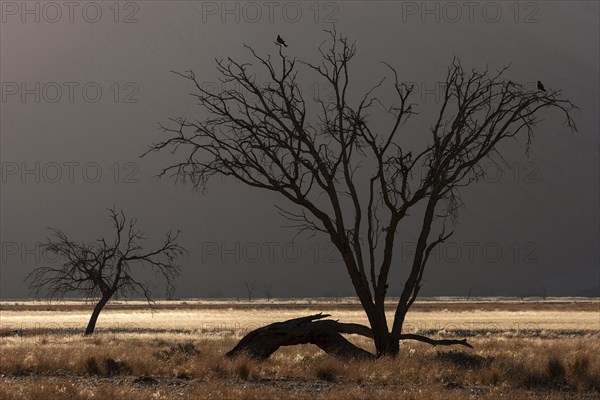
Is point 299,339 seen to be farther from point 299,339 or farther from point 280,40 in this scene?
point 280,40

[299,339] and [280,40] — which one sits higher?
[280,40]

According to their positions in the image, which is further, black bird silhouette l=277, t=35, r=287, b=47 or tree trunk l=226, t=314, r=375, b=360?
black bird silhouette l=277, t=35, r=287, b=47

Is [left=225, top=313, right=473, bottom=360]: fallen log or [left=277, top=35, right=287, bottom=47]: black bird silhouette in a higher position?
[left=277, top=35, right=287, bottom=47]: black bird silhouette

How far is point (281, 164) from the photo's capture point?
22.5 metres

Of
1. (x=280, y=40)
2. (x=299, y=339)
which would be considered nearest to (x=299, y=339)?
(x=299, y=339)

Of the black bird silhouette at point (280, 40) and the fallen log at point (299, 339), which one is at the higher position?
the black bird silhouette at point (280, 40)

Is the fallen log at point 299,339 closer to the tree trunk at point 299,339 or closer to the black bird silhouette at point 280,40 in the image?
the tree trunk at point 299,339

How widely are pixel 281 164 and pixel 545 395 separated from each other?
347 inches

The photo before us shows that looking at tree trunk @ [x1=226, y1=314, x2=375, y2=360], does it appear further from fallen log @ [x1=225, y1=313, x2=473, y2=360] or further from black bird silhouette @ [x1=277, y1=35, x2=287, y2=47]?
black bird silhouette @ [x1=277, y1=35, x2=287, y2=47]

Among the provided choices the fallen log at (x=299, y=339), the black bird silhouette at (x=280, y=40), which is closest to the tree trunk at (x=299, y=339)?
the fallen log at (x=299, y=339)

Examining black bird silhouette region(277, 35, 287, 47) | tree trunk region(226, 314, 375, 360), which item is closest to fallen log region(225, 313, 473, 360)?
tree trunk region(226, 314, 375, 360)

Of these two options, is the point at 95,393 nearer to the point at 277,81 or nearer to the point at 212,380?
the point at 212,380

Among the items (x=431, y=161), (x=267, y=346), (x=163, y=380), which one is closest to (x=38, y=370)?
(x=163, y=380)

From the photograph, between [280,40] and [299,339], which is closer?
[299,339]
